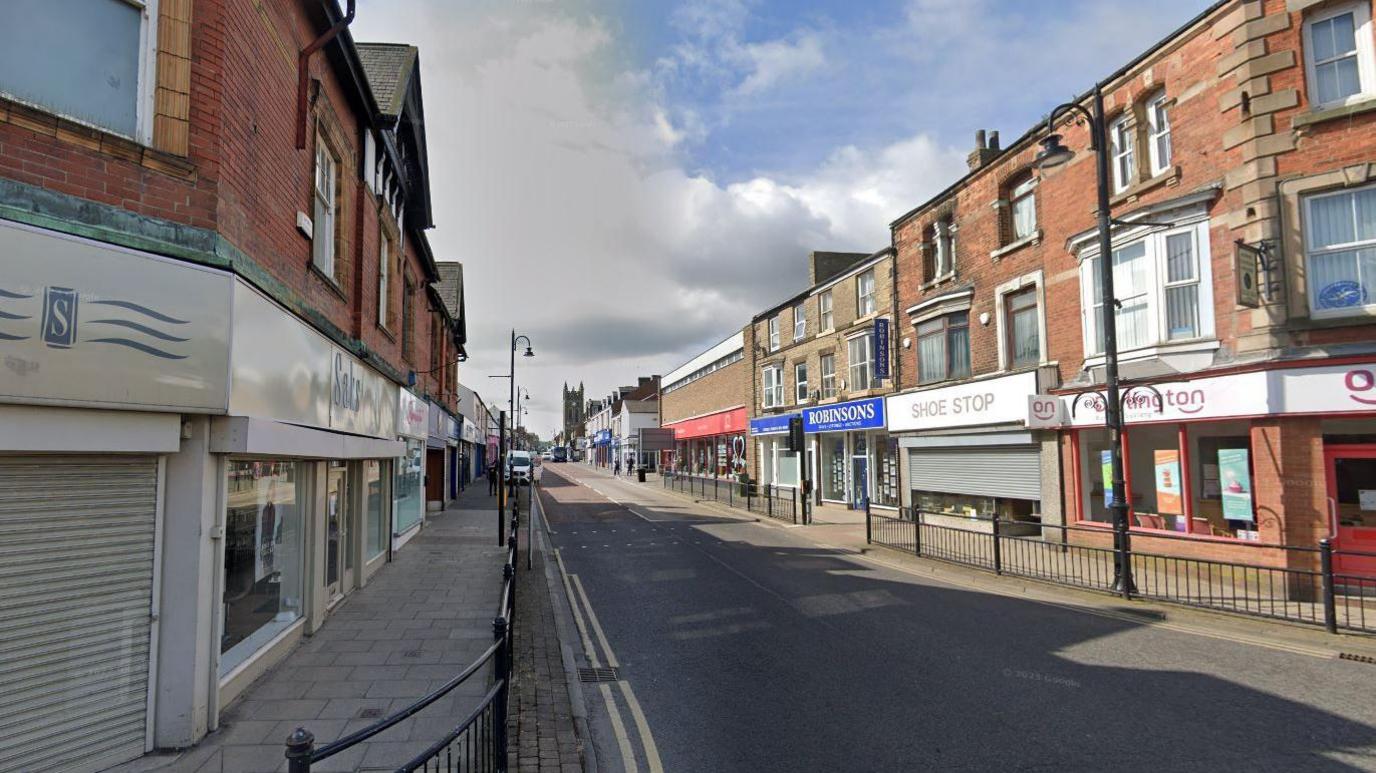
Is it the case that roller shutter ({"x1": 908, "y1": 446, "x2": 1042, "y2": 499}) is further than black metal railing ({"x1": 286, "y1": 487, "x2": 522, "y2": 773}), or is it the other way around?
roller shutter ({"x1": 908, "y1": 446, "x2": 1042, "y2": 499})

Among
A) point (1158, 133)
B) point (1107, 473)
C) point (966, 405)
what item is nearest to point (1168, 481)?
point (1107, 473)

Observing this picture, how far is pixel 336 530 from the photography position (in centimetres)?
1077

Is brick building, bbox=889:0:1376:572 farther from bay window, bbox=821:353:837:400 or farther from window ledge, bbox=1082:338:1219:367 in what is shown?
bay window, bbox=821:353:837:400

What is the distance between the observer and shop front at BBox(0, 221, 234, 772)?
4.63 m

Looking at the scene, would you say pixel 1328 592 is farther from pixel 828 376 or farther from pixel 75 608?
pixel 828 376

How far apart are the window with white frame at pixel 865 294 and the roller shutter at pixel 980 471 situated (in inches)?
236

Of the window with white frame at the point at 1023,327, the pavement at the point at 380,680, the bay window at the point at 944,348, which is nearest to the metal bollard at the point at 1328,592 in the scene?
the window with white frame at the point at 1023,327

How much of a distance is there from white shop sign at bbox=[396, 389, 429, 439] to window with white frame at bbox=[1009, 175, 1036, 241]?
15.5 metres

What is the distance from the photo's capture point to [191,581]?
5504mm

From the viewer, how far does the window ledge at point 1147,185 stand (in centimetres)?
1309

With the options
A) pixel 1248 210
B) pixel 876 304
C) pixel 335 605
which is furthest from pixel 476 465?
pixel 1248 210

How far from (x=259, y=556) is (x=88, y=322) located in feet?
11.5

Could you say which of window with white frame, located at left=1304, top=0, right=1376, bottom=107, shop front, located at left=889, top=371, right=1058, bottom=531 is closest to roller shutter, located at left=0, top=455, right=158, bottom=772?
shop front, located at left=889, top=371, right=1058, bottom=531

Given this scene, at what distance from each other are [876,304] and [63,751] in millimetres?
23150
